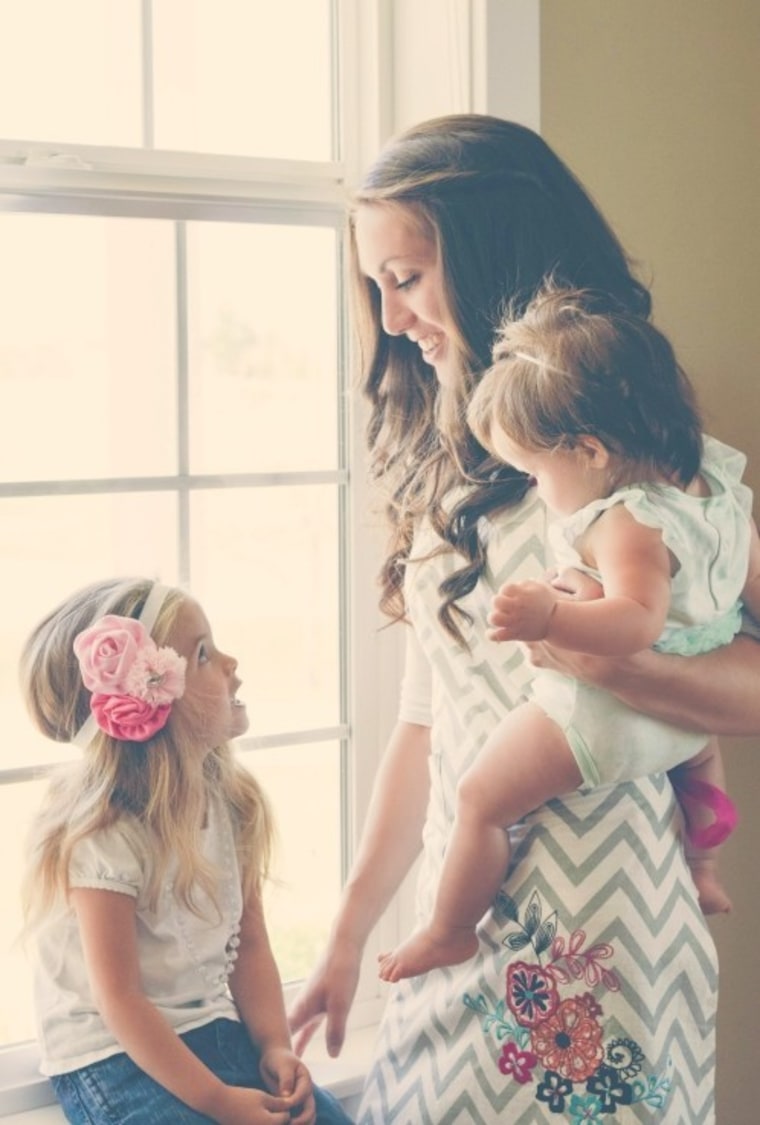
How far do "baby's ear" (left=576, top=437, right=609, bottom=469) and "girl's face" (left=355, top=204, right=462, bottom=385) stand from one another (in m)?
0.23

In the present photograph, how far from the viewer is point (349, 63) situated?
6.52 feet

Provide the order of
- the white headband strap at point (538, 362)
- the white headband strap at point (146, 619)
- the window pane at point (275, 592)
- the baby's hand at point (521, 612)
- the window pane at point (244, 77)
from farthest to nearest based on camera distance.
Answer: the window pane at point (275, 592), the window pane at point (244, 77), the white headband strap at point (146, 619), the white headband strap at point (538, 362), the baby's hand at point (521, 612)

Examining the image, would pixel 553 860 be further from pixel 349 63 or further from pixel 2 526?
pixel 349 63

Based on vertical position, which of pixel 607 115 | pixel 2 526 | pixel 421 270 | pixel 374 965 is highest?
pixel 607 115

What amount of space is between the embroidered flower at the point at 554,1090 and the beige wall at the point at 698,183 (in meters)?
0.81

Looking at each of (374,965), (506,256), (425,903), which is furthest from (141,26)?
(374,965)

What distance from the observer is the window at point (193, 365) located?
1.79 metres

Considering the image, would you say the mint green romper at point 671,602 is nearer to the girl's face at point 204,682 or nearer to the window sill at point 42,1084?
the girl's face at point 204,682

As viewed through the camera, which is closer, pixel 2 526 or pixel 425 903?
pixel 425 903

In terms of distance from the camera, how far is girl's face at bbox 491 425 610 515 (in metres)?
1.45

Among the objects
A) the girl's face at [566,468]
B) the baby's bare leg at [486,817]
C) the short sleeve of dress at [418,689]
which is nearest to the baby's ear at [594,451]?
the girl's face at [566,468]

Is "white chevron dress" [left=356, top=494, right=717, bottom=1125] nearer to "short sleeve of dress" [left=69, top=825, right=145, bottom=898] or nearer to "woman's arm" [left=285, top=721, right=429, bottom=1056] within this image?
"woman's arm" [left=285, top=721, right=429, bottom=1056]

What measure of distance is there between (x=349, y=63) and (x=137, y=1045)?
4.24ft

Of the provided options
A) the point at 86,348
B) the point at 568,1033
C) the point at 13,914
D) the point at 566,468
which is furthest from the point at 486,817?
the point at 86,348
